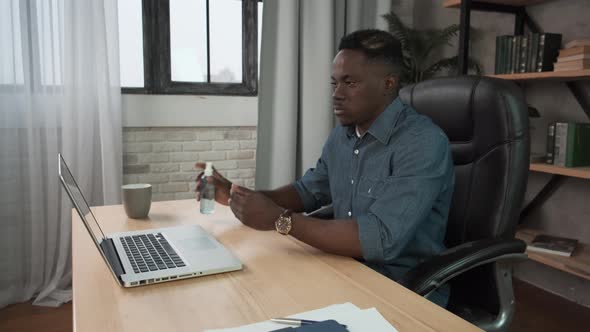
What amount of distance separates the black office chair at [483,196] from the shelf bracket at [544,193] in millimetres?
1475

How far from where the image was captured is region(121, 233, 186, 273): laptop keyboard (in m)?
1.01

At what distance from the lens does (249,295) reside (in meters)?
0.88

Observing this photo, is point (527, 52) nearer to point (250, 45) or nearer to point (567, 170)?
point (567, 170)

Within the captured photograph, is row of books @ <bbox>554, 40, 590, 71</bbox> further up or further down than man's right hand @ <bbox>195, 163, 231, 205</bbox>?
further up

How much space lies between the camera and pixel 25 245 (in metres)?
2.50

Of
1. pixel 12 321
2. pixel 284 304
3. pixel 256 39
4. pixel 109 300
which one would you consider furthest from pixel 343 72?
pixel 12 321

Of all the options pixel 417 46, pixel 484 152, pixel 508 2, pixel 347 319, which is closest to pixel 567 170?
pixel 508 2

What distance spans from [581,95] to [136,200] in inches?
85.2

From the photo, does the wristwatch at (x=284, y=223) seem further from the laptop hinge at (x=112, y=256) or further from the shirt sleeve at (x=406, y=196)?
the laptop hinge at (x=112, y=256)

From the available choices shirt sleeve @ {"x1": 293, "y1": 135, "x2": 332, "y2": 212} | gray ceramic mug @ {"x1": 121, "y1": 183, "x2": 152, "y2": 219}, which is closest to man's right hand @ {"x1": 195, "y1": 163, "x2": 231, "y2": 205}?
gray ceramic mug @ {"x1": 121, "y1": 183, "x2": 152, "y2": 219}

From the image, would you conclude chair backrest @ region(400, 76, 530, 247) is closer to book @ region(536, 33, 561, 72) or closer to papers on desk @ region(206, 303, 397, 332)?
papers on desk @ region(206, 303, 397, 332)

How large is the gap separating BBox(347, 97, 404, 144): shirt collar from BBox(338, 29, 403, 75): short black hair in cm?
11

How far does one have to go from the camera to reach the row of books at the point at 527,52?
229 cm

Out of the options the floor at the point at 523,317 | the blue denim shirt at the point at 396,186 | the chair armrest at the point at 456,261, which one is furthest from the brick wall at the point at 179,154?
the chair armrest at the point at 456,261
